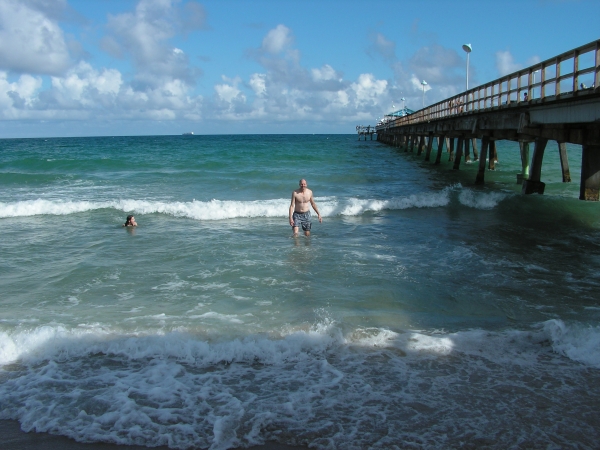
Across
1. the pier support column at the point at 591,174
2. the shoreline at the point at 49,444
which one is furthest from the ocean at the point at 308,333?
the pier support column at the point at 591,174

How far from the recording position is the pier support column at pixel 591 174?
12.0m

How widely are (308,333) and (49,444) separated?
9.44 feet

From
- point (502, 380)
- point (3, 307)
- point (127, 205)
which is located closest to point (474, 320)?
point (502, 380)

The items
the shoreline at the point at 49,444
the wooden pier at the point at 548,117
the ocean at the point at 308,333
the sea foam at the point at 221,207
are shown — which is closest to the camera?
the shoreline at the point at 49,444

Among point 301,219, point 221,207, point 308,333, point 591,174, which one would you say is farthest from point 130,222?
point 591,174

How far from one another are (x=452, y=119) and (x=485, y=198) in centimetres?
791

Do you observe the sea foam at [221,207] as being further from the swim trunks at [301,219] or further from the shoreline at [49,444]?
the shoreline at [49,444]

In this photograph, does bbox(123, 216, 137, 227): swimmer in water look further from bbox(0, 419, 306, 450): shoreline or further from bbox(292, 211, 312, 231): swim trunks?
bbox(0, 419, 306, 450): shoreline

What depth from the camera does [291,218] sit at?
11156 mm

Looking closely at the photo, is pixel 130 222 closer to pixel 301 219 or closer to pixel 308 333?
pixel 301 219

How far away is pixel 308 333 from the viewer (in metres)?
5.91

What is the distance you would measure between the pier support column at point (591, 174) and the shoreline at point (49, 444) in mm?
11088

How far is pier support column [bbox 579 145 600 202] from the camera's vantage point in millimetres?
12023

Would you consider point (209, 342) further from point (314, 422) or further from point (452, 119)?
point (452, 119)
